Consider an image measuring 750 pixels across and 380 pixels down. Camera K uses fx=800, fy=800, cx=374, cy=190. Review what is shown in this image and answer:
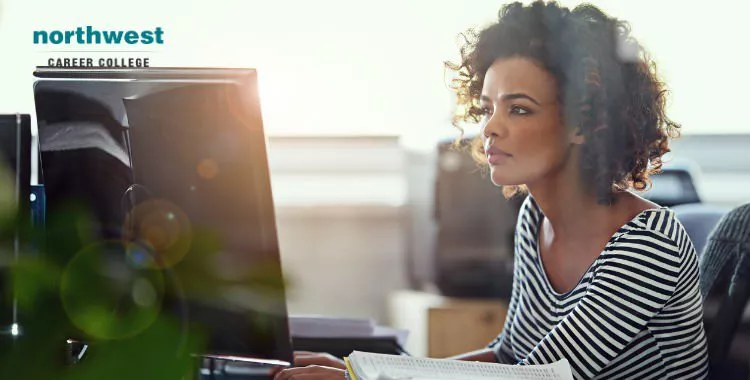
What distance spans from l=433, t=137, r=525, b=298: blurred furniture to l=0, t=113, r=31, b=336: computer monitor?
66.8 inches

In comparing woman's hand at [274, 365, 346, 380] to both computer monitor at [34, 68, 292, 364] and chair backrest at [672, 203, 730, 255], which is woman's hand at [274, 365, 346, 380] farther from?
chair backrest at [672, 203, 730, 255]

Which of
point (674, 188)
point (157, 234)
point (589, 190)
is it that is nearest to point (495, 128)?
point (589, 190)

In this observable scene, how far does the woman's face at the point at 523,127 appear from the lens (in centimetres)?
Result: 123

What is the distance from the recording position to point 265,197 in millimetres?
869

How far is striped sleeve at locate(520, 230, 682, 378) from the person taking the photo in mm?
1097

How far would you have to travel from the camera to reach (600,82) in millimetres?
1265

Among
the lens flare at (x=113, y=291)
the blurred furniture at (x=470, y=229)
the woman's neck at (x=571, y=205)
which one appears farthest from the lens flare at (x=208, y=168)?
the blurred furniture at (x=470, y=229)

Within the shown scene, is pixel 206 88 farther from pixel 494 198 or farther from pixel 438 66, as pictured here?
pixel 438 66

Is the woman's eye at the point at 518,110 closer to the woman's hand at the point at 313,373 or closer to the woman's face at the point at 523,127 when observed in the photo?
the woman's face at the point at 523,127

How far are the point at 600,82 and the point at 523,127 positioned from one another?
15cm

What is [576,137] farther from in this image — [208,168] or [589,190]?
[208,168]

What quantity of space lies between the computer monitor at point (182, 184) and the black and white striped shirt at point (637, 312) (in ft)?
1.37

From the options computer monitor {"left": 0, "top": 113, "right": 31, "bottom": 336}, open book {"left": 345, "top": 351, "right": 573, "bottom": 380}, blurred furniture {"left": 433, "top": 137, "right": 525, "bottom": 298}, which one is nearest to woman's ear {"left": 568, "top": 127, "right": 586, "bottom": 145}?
open book {"left": 345, "top": 351, "right": 573, "bottom": 380}

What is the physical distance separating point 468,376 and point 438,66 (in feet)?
6.92
